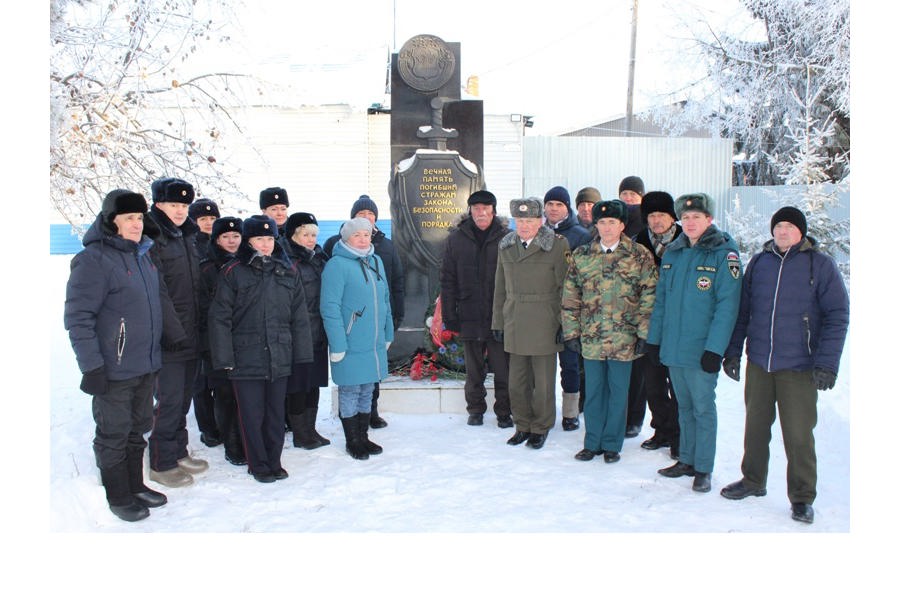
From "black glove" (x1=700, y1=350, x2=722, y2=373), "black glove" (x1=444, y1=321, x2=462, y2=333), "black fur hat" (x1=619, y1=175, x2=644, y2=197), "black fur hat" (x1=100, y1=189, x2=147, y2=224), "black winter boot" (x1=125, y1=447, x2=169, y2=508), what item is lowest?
"black winter boot" (x1=125, y1=447, x2=169, y2=508)

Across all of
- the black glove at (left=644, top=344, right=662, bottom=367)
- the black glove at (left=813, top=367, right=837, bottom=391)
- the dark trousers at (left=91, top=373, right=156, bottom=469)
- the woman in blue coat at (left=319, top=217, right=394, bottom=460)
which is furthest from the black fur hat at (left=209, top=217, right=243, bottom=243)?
the black glove at (left=813, top=367, right=837, bottom=391)

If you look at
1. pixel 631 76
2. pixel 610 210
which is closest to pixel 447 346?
pixel 610 210

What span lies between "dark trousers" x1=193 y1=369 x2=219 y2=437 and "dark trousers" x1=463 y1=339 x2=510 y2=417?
6.66ft

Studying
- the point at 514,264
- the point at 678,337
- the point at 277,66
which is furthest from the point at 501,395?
the point at 277,66

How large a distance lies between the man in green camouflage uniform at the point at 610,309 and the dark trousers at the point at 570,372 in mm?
839

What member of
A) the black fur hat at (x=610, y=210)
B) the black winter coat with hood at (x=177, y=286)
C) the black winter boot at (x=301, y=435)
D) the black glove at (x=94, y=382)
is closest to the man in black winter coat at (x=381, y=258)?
the black winter boot at (x=301, y=435)

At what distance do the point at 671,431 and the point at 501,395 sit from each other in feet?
4.49

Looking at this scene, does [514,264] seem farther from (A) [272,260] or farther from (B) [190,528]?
(B) [190,528]

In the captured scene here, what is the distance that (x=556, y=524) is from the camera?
3736mm

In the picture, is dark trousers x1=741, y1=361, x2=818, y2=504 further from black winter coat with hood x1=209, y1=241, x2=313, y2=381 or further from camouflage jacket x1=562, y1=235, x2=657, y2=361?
black winter coat with hood x1=209, y1=241, x2=313, y2=381

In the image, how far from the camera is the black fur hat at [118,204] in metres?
3.63

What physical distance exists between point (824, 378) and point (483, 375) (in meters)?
2.78

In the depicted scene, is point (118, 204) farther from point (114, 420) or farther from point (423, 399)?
point (423, 399)

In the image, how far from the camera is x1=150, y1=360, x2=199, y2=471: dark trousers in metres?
4.22
